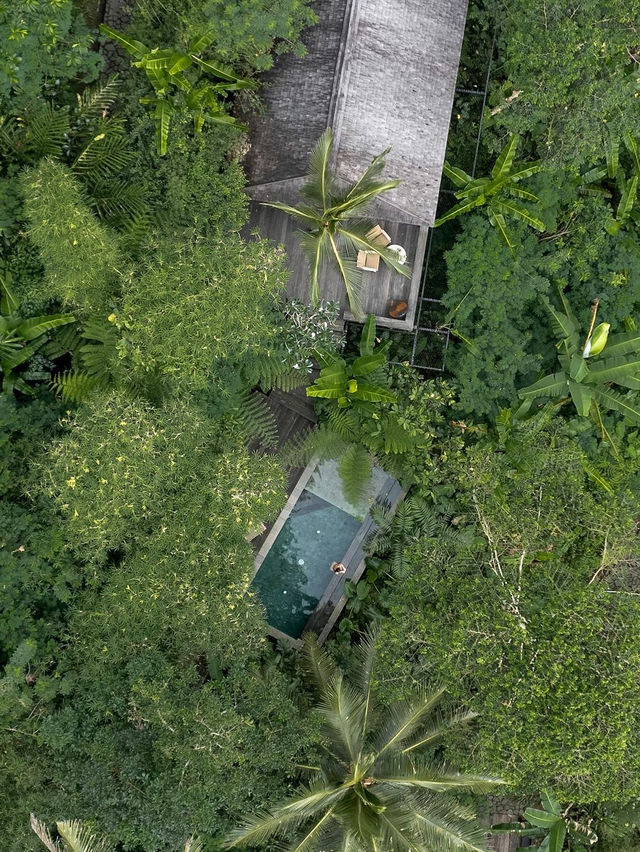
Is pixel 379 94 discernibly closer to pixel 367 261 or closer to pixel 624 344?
pixel 367 261

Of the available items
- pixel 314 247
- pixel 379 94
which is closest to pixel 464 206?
pixel 379 94

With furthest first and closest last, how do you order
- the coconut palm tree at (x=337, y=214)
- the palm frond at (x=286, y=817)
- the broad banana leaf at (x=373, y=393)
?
the broad banana leaf at (x=373, y=393) < the coconut palm tree at (x=337, y=214) < the palm frond at (x=286, y=817)

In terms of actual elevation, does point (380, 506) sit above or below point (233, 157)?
below

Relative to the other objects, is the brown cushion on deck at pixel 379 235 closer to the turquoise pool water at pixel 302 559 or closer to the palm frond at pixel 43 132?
the turquoise pool water at pixel 302 559

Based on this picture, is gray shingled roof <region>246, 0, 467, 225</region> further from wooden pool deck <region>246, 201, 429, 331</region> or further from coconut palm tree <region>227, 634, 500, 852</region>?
coconut palm tree <region>227, 634, 500, 852</region>

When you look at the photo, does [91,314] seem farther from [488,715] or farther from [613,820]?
[613,820]

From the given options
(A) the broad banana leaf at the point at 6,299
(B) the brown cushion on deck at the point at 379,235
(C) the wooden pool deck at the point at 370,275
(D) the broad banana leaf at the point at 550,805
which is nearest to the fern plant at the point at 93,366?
(A) the broad banana leaf at the point at 6,299

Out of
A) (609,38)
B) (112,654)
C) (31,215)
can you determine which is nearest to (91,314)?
(31,215)
